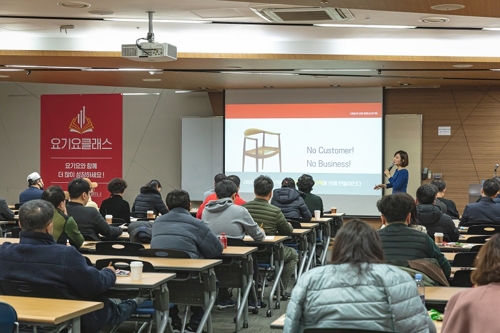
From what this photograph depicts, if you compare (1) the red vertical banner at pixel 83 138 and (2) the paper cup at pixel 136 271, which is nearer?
(2) the paper cup at pixel 136 271

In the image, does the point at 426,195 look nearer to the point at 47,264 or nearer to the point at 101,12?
the point at 47,264

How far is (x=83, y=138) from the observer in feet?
Answer: 46.5

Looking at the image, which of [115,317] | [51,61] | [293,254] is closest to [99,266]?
[115,317]

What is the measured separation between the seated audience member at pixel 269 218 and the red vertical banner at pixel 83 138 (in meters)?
7.10

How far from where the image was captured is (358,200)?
1253cm

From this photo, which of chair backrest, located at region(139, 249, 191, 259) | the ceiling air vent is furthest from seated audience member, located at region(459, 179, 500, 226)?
chair backrest, located at region(139, 249, 191, 259)

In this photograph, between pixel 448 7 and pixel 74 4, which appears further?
pixel 74 4

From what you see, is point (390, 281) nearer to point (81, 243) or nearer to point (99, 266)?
point (99, 266)

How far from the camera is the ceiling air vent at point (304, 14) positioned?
7590mm

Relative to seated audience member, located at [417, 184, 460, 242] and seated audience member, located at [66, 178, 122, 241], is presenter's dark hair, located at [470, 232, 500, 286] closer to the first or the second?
seated audience member, located at [417, 184, 460, 242]

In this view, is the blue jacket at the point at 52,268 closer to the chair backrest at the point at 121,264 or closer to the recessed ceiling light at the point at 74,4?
the chair backrest at the point at 121,264

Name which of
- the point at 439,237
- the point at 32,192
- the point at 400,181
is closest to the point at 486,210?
the point at 439,237

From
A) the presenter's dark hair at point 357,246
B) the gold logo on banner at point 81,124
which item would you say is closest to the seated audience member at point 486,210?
the presenter's dark hair at point 357,246

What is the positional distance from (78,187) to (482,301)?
462 cm
